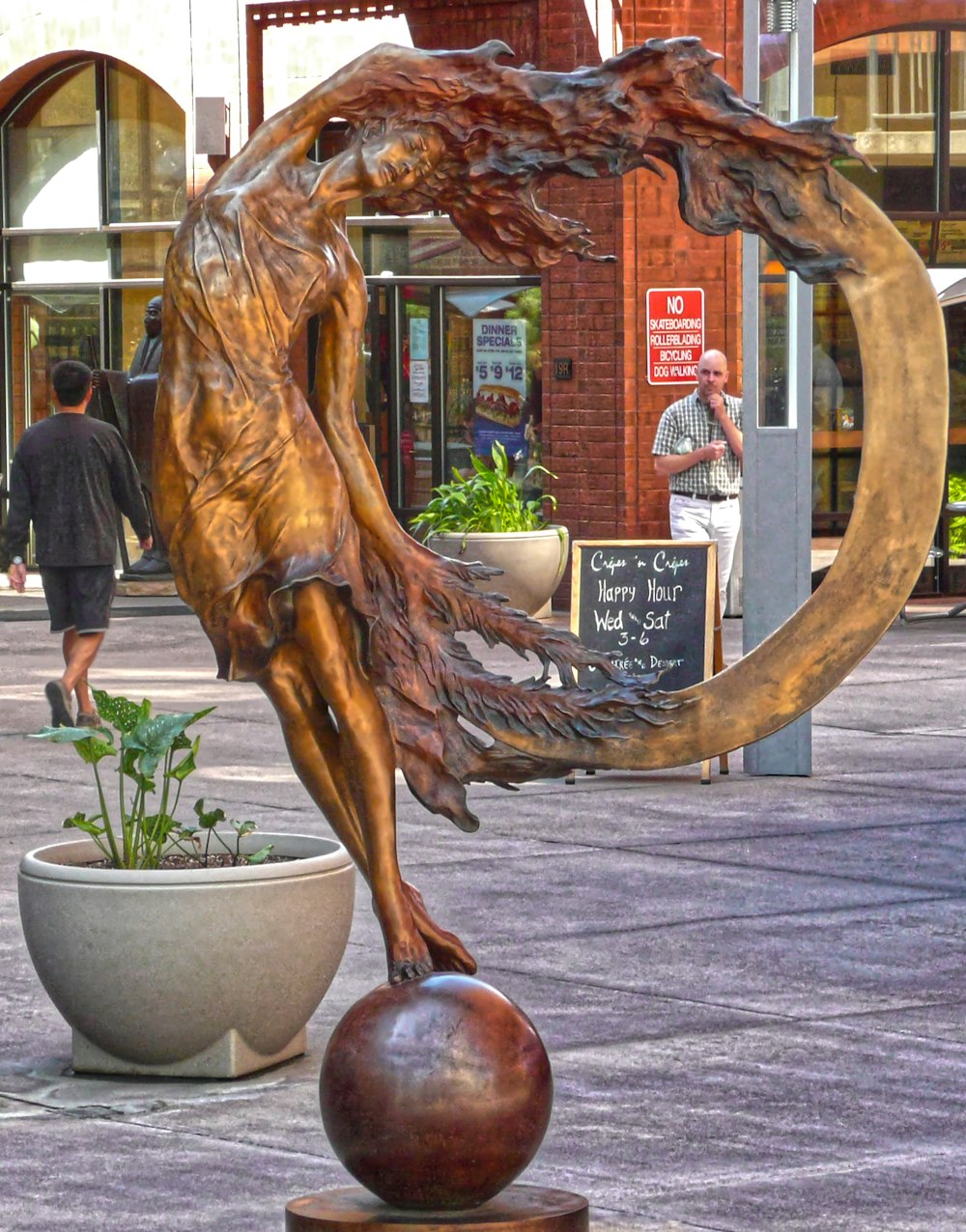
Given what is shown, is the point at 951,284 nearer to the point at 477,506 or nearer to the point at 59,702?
the point at 477,506

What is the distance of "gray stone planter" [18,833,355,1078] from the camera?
6.30 m

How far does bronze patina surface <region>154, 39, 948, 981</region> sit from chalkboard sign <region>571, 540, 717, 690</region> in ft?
26.8

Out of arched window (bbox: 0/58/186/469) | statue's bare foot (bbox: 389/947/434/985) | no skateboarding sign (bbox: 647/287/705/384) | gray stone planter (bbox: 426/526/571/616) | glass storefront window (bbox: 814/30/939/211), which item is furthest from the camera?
arched window (bbox: 0/58/186/469)

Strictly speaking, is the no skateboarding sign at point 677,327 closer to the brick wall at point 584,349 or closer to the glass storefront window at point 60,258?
the brick wall at point 584,349

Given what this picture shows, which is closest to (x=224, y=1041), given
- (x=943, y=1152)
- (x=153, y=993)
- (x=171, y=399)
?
(x=153, y=993)

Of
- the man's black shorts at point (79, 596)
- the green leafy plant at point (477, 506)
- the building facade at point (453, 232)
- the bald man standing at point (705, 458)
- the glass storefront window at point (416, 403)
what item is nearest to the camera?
the man's black shorts at point (79, 596)

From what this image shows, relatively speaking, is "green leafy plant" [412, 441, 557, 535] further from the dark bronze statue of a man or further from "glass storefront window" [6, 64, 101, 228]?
"glass storefront window" [6, 64, 101, 228]

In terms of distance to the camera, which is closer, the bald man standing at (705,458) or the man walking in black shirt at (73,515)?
the man walking in black shirt at (73,515)

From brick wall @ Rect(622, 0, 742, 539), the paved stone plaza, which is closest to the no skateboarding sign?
brick wall @ Rect(622, 0, 742, 539)

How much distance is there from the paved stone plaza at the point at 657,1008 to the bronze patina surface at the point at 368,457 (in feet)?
6.41

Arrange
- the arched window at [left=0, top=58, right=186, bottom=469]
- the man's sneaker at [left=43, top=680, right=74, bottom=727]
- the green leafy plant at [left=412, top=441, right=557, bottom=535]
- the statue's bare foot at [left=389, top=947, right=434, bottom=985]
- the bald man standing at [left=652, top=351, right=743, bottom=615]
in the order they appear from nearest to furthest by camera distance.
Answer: the statue's bare foot at [left=389, top=947, right=434, bottom=985] → the man's sneaker at [left=43, top=680, right=74, bottom=727] → the bald man standing at [left=652, top=351, right=743, bottom=615] → the green leafy plant at [left=412, top=441, right=557, bottom=535] → the arched window at [left=0, top=58, right=186, bottom=469]

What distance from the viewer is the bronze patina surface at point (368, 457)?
3.35 metres

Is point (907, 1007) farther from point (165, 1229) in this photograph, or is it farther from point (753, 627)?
point (753, 627)

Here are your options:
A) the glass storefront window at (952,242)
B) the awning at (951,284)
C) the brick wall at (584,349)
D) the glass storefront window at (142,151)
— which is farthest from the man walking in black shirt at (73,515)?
the glass storefront window at (952,242)
